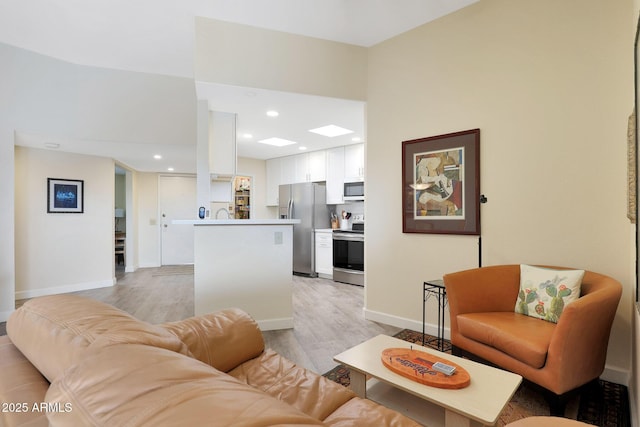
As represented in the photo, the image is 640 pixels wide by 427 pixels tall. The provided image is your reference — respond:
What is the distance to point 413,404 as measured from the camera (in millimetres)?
1511

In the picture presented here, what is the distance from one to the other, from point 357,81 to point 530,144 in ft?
6.10

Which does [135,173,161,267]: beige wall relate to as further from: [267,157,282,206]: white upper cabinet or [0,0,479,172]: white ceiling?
[0,0,479,172]: white ceiling

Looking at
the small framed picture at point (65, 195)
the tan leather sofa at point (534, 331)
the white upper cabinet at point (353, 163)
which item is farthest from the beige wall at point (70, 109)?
the tan leather sofa at point (534, 331)

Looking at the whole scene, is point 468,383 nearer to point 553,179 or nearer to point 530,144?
point 553,179

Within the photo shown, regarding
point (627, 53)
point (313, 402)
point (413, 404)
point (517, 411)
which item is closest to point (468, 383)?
point (413, 404)

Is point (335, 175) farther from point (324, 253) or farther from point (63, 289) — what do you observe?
point (63, 289)

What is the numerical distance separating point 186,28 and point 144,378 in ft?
11.7

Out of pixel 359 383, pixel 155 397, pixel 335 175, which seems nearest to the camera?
pixel 155 397

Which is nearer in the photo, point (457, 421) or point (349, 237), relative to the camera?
point (457, 421)

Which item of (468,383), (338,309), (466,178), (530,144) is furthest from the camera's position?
(338,309)

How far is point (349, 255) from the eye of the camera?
5457mm

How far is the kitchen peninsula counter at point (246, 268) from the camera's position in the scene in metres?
3.06

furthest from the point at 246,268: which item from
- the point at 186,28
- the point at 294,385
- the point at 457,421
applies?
the point at 186,28

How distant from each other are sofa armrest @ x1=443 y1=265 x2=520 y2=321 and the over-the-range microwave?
3200 mm
